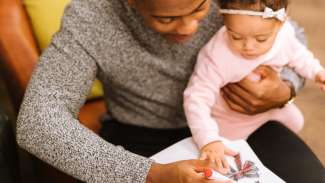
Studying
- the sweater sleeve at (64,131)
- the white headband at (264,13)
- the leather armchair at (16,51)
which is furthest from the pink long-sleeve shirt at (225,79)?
the leather armchair at (16,51)

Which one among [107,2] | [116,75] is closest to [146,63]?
[116,75]

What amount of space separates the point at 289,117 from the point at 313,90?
1007mm

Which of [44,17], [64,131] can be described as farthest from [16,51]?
[64,131]

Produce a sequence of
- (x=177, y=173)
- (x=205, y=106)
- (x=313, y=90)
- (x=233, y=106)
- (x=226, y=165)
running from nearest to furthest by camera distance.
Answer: (x=177, y=173) < (x=226, y=165) < (x=205, y=106) < (x=233, y=106) < (x=313, y=90)

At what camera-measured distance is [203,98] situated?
1.27 metres

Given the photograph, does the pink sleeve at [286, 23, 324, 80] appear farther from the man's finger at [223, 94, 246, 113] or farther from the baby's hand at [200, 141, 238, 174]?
the baby's hand at [200, 141, 238, 174]

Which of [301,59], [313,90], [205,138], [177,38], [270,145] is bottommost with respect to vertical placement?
[313,90]

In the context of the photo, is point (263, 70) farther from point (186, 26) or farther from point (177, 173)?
point (177, 173)

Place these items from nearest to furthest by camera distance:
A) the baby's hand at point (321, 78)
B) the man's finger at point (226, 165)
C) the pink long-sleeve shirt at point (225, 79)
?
the man's finger at point (226, 165) → the pink long-sleeve shirt at point (225, 79) → the baby's hand at point (321, 78)

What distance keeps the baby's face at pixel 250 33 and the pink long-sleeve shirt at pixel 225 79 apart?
4 centimetres

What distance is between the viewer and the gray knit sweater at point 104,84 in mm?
1057

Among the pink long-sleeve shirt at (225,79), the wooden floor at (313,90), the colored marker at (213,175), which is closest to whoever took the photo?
the colored marker at (213,175)

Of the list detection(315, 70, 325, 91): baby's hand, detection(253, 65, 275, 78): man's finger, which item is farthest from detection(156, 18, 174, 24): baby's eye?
detection(315, 70, 325, 91): baby's hand

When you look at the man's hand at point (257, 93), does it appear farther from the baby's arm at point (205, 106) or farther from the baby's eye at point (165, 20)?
the baby's eye at point (165, 20)
